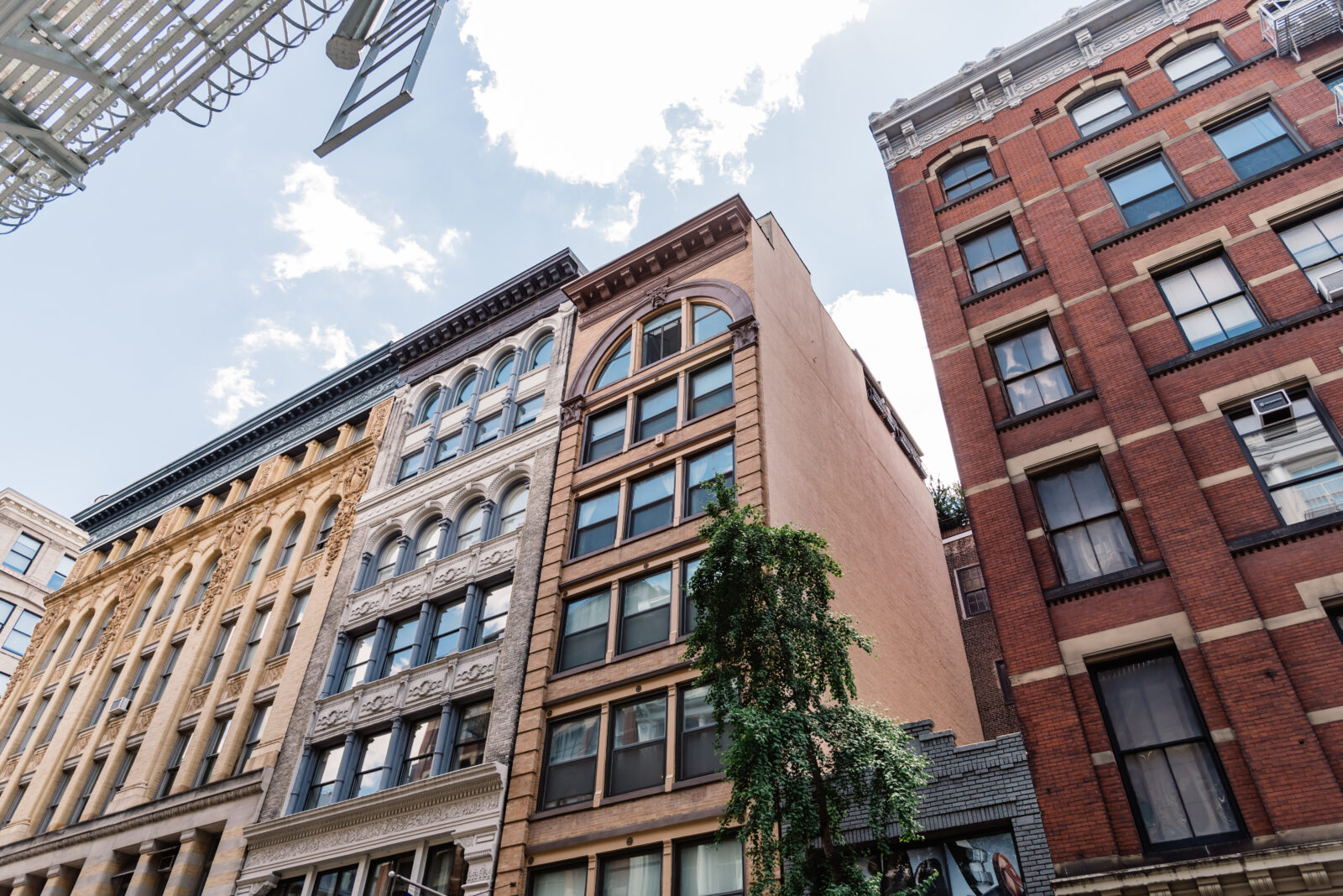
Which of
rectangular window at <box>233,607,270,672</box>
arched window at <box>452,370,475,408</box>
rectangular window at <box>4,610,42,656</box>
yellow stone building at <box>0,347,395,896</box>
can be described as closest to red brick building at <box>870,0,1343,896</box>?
arched window at <box>452,370,475,408</box>

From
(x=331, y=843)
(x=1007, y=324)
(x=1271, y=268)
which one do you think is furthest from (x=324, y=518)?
(x=1271, y=268)

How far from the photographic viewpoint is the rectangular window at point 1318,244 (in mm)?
15781

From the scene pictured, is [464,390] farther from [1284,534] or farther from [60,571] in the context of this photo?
[60,571]

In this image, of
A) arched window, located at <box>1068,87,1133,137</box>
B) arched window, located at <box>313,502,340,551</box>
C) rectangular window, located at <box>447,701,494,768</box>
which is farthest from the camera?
arched window, located at <box>313,502,340,551</box>

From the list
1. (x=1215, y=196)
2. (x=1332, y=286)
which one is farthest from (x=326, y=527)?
(x=1332, y=286)

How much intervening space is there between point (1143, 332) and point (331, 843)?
21304 mm

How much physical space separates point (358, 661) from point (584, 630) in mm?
8525

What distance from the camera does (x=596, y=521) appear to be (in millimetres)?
23797

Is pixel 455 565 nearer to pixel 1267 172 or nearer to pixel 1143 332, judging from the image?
pixel 1143 332

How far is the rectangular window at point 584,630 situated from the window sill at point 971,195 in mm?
12214

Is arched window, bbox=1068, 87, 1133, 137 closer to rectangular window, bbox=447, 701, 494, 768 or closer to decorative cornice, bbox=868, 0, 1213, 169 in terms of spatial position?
decorative cornice, bbox=868, 0, 1213, 169

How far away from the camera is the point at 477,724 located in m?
22.0

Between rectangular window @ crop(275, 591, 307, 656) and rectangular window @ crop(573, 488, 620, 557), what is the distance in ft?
35.3

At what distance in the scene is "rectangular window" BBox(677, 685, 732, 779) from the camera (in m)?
17.7
